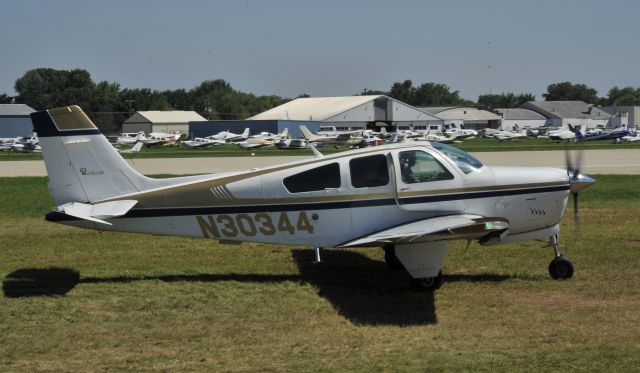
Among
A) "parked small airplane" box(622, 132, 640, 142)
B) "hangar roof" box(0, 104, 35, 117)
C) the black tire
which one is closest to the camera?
the black tire

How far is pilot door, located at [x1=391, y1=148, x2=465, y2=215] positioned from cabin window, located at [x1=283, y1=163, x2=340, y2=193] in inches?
32.8

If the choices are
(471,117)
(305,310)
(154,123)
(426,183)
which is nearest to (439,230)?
(426,183)

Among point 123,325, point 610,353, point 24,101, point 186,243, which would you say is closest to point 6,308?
point 123,325

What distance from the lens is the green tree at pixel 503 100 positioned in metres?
180

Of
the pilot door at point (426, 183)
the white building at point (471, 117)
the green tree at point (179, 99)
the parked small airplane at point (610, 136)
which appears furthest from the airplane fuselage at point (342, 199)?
the green tree at point (179, 99)

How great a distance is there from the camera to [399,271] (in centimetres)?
1141

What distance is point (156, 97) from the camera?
15012 centimetres

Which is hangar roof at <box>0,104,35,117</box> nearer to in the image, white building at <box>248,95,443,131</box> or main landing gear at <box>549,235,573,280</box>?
white building at <box>248,95,443,131</box>

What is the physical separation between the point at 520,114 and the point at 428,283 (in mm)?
134693

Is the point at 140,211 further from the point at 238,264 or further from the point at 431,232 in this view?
the point at 431,232

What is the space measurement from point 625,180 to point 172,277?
65.4ft

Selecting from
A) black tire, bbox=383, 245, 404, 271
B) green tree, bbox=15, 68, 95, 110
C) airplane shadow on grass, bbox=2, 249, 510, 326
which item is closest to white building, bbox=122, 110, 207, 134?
green tree, bbox=15, 68, 95, 110

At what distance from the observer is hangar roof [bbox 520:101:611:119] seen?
140 meters

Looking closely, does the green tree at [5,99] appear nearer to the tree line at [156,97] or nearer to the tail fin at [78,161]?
the tree line at [156,97]
